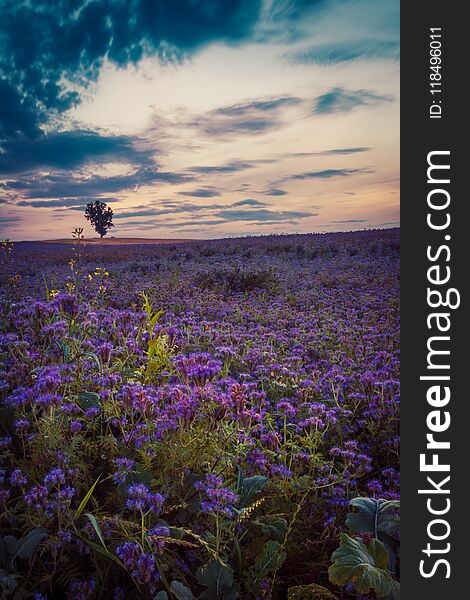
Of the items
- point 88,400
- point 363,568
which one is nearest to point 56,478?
point 88,400

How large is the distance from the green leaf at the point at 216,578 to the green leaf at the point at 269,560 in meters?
0.16

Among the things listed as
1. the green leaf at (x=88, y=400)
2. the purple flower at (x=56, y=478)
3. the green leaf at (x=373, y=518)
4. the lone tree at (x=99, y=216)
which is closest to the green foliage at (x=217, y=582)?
the green leaf at (x=373, y=518)

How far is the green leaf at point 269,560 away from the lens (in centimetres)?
222

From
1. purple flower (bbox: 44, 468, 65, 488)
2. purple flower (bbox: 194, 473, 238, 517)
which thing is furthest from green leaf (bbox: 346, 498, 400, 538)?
purple flower (bbox: 44, 468, 65, 488)

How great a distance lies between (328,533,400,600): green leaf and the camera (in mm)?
1971

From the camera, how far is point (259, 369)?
5102mm

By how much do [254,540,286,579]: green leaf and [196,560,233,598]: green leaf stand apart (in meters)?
0.16

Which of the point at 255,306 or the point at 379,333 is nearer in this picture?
the point at 379,333

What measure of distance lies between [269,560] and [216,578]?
0.27 m

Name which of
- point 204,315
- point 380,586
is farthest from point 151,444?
point 204,315

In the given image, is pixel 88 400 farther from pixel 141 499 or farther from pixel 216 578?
pixel 216 578

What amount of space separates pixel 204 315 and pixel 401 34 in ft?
21.8

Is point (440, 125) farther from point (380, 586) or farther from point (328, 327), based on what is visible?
point (328, 327)

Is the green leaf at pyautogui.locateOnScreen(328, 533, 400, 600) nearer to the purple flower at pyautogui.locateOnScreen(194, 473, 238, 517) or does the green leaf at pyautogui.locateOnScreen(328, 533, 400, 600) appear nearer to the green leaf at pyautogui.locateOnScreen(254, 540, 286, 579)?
the green leaf at pyautogui.locateOnScreen(254, 540, 286, 579)
